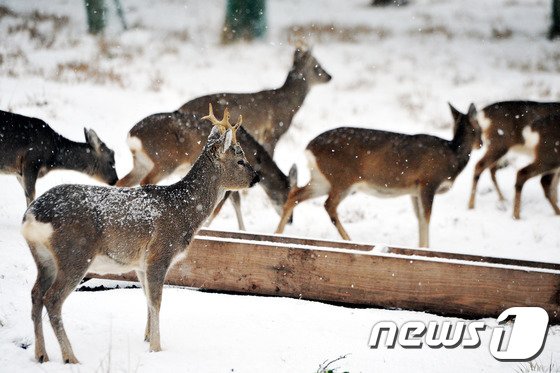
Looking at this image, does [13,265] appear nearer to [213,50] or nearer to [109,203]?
[109,203]

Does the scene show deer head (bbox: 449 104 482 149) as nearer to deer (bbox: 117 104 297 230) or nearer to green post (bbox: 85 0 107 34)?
deer (bbox: 117 104 297 230)

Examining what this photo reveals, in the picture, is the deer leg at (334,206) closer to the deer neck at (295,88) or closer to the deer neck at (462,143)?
the deer neck at (462,143)

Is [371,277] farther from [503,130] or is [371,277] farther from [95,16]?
[95,16]

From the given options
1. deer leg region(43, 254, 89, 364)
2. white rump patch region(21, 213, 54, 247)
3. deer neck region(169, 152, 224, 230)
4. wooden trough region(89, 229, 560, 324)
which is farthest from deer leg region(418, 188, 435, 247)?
white rump patch region(21, 213, 54, 247)

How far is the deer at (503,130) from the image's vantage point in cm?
1095

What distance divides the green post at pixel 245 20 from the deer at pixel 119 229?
18.1 meters

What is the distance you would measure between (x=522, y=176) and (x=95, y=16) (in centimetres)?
1536

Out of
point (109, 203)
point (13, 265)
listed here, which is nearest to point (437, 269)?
point (109, 203)

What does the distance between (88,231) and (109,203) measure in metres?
0.29

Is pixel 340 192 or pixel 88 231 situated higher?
pixel 88 231

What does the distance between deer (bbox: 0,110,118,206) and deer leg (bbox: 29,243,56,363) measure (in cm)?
364

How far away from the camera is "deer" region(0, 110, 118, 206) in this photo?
8.52m

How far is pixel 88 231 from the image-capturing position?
4926 millimetres

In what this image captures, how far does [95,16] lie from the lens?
21984 mm
